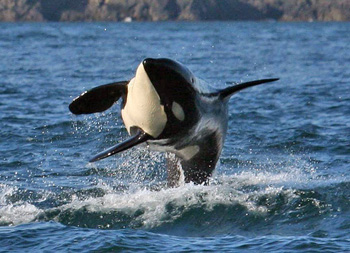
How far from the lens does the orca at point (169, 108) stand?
10.5 meters

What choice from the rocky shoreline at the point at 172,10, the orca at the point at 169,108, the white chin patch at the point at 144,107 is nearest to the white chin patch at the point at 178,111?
the orca at the point at 169,108

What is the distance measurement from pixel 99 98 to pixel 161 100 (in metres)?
1.23

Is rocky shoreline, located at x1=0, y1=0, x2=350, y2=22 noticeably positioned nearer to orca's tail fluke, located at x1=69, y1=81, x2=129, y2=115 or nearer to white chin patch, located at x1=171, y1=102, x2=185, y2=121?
orca's tail fluke, located at x1=69, y1=81, x2=129, y2=115

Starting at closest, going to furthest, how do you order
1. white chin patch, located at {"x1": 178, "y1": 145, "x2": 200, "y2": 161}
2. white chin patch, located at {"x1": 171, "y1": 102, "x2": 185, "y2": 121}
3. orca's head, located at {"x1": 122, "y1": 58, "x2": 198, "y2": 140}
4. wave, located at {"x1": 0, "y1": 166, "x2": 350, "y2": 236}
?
orca's head, located at {"x1": 122, "y1": 58, "x2": 198, "y2": 140} → white chin patch, located at {"x1": 171, "y1": 102, "x2": 185, "y2": 121} → wave, located at {"x1": 0, "y1": 166, "x2": 350, "y2": 236} → white chin patch, located at {"x1": 178, "y1": 145, "x2": 200, "y2": 161}

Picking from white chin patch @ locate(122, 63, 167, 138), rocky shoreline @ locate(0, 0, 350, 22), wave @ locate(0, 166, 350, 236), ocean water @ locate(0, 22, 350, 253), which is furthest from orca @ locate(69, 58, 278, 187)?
rocky shoreline @ locate(0, 0, 350, 22)

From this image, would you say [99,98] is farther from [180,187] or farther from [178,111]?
[180,187]

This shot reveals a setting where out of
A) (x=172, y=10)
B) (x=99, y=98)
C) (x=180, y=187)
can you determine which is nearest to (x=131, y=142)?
(x=99, y=98)

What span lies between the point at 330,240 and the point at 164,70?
9.85 feet

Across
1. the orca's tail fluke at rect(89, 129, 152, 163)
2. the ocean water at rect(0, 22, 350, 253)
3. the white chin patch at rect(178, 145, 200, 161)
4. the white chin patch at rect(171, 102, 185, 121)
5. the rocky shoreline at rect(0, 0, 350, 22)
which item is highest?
the white chin patch at rect(171, 102, 185, 121)

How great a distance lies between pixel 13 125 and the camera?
66.0 ft

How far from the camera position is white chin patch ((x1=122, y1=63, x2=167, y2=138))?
1052cm

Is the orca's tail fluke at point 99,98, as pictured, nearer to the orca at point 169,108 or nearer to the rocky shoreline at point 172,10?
the orca at point 169,108

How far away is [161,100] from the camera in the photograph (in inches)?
419

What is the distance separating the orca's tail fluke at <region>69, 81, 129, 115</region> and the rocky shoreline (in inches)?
4149
